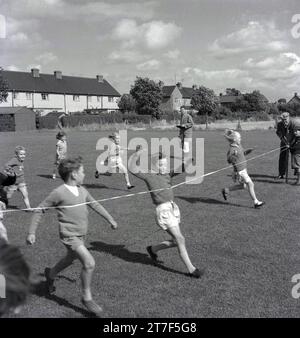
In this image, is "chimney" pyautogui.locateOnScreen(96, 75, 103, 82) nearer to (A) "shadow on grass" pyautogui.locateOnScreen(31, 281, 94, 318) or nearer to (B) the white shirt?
(A) "shadow on grass" pyautogui.locateOnScreen(31, 281, 94, 318)

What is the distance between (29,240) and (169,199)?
81.4 inches

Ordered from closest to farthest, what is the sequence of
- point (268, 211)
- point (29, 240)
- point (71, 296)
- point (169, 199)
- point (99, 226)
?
point (29, 240) → point (71, 296) → point (169, 199) → point (99, 226) → point (268, 211)

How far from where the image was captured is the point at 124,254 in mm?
7066

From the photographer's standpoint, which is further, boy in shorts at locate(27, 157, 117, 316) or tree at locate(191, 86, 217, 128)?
tree at locate(191, 86, 217, 128)

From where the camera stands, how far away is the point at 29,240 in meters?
5.01

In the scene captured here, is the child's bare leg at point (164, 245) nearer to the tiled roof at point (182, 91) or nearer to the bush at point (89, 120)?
the bush at point (89, 120)

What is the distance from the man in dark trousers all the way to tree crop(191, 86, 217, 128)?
2881 inches

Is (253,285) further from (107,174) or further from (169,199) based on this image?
(107,174)

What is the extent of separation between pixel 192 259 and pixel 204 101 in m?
82.6

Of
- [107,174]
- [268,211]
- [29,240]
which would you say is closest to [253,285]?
[29,240]

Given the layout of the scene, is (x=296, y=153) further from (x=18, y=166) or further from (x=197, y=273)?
(x=197, y=273)

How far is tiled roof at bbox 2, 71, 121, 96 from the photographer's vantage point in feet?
283

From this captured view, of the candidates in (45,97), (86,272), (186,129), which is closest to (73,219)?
(86,272)

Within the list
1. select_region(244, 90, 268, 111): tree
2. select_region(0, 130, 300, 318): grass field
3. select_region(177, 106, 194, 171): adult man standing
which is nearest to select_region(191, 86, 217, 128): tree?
select_region(244, 90, 268, 111): tree
